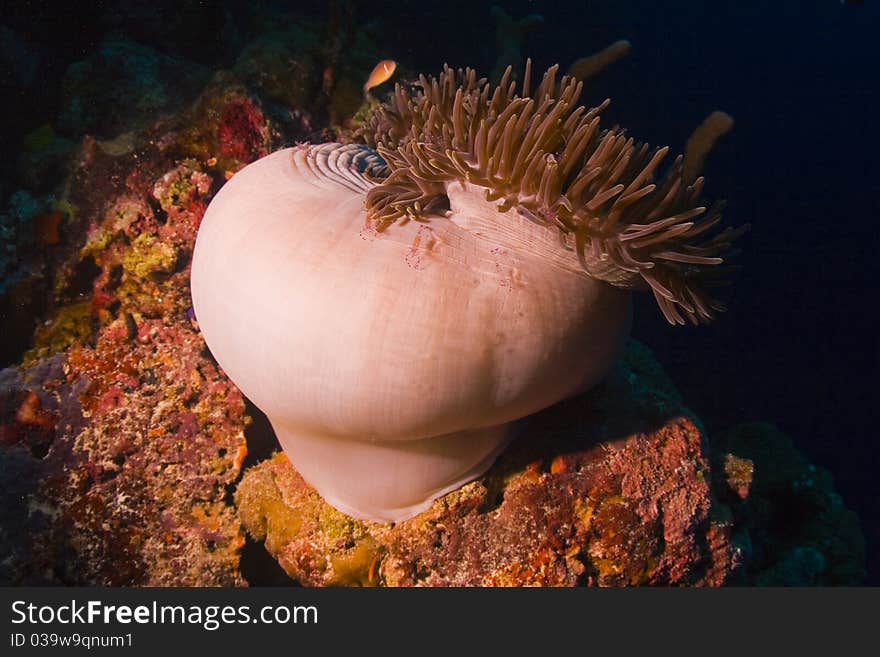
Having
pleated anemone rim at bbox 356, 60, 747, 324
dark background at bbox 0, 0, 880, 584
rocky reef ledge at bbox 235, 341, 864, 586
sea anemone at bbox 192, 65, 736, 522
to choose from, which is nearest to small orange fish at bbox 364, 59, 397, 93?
sea anemone at bbox 192, 65, 736, 522

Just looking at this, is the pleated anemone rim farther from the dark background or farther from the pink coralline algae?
the dark background

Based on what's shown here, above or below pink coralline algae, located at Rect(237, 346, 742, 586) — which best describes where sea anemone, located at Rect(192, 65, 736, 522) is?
above

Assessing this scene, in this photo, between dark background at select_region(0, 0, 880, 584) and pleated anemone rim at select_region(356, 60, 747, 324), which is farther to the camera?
dark background at select_region(0, 0, 880, 584)

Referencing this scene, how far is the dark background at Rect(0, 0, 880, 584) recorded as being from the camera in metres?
5.01

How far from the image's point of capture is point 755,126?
647cm

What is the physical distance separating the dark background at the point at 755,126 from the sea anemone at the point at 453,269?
3526 millimetres

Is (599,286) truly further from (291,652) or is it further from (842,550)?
(842,550)

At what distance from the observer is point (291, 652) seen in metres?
2.11

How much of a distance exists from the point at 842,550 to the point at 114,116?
6.11 metres

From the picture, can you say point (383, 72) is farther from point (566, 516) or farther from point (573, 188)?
point (566, 516)

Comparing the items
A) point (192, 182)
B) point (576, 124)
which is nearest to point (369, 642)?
point (576, 124)

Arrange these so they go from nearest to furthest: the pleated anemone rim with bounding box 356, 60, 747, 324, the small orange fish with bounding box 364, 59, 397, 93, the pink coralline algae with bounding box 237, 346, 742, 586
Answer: the pleated anemone rim with bounding box 356, 60, 747, 324
the pink coralline algae with bounding box 237, 346, 742, 586
the small orange fish with bounding box 364, 59, 397, 93

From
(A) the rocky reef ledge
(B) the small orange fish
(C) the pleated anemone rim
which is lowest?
(A) the rocky reef ledge

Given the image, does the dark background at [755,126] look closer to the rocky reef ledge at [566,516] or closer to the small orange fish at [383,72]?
the small orange fish at [383,72]
